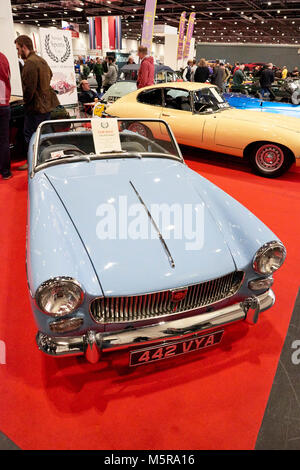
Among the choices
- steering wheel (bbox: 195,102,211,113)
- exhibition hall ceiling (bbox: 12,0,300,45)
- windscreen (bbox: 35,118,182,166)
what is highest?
exhibition hall ceiling (bbox: 12,0,300,45)

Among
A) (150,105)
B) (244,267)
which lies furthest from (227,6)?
(244,267)

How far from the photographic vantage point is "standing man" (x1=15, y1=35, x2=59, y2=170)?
4441 millimetres

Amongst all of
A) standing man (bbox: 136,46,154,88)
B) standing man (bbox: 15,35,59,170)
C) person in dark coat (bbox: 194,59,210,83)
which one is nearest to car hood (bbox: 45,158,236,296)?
standing man (bbox: 15,35,59,170)

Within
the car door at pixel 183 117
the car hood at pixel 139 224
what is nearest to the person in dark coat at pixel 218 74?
the car door at pixel 183 117

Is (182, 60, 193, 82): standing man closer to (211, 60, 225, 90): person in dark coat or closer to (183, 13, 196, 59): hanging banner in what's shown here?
(211, 60, 225, 90): person in dark coat

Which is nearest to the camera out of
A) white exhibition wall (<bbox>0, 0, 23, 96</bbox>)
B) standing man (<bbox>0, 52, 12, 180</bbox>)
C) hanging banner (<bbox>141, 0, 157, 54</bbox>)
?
standing man (<bbox>0, 52, 12, 180</bbox>)

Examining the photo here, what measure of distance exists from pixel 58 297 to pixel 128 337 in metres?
0.41

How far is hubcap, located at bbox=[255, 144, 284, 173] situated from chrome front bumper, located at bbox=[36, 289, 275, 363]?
400cm

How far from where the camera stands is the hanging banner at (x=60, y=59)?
8.10 meters

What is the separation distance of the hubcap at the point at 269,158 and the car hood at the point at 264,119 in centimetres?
35

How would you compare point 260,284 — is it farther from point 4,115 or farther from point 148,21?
point 148,21
